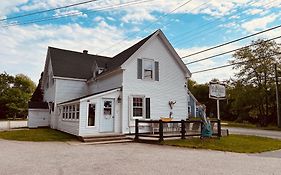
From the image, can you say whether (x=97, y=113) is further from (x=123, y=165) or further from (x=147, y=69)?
(x=123, y=165)

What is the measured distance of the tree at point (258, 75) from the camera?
3058 centimetres

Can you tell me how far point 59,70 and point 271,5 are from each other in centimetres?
1770

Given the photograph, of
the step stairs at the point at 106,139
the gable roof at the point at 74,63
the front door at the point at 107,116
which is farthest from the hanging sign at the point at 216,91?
the front door at the point at 107,116

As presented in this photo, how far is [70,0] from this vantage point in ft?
41.0

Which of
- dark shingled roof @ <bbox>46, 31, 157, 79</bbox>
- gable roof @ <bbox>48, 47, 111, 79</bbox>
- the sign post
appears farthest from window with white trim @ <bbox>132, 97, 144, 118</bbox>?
gable roof @ <bbox>48, 47, 111, 79</bbox>

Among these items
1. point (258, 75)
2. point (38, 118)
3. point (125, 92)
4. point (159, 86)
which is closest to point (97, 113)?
point (125, 92)

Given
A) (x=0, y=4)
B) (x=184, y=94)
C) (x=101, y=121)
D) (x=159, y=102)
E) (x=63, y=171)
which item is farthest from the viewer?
(x=184, y=94)

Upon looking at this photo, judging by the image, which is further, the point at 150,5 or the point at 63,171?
the point at 150,5

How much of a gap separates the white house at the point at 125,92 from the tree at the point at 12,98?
3102cm

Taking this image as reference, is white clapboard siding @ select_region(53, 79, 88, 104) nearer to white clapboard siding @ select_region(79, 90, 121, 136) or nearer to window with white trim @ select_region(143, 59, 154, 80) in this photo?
white clapboard siding @ select_region(79, 90, 121, 136)

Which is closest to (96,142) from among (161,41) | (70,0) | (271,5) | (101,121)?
(101,121)

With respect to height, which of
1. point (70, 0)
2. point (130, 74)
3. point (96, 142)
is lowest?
point (96, 142)

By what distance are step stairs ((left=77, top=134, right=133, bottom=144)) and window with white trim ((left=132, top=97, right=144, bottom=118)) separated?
2.16 meters

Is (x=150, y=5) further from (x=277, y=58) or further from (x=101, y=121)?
(x=277, y=58)
